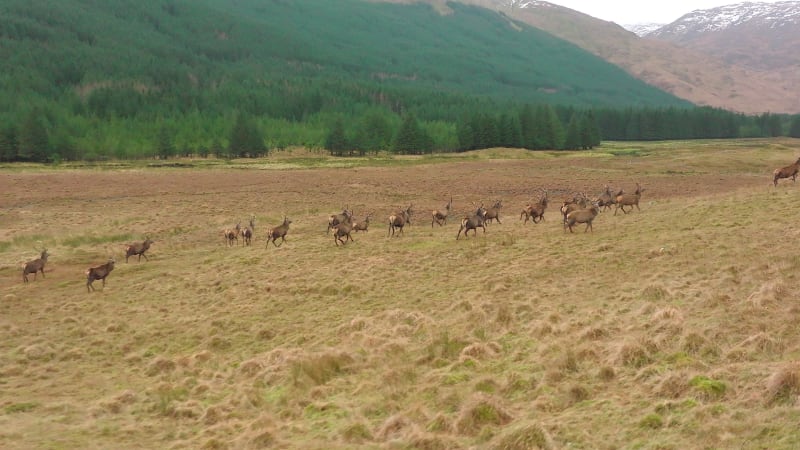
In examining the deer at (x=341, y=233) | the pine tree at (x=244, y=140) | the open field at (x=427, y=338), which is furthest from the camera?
the pine tree at (x=244, y=140)

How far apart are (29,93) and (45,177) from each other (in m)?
91.1

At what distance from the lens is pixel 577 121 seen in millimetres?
127062

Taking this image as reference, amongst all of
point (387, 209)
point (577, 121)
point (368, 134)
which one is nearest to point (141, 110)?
point (368, 134)

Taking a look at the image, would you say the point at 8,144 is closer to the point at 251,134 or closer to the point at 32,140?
the point at 32,140

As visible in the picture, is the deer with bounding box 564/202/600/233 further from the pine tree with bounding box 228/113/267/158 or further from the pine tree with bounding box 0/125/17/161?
the pine tree with bounding box 0/125/17/161

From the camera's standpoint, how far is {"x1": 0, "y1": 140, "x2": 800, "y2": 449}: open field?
9.83 m

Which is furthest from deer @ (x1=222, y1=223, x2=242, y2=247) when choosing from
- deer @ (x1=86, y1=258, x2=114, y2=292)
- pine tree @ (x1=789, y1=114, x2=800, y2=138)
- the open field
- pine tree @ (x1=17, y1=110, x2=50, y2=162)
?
pine tree @ (x1=789, y1=114, x2=800, y2=138)

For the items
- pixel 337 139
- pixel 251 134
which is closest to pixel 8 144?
pixel 251 134

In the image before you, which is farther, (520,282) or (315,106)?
(315,106)

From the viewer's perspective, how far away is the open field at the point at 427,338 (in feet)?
32.2

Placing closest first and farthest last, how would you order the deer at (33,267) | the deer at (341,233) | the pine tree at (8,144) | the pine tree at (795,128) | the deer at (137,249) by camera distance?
1. the deer at (33,267)
2. the deer at (137,249)
3. the deer at (341,233)
4. the pine tree at (8,144)
5. the pine tree at (795,128)

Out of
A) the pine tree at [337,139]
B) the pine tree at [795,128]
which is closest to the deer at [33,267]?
the pine tree at [337,139]

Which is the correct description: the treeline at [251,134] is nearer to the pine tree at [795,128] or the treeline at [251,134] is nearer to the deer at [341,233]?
the pine tree at [795,128]

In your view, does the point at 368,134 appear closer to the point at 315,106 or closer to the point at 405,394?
the point at 315,106
